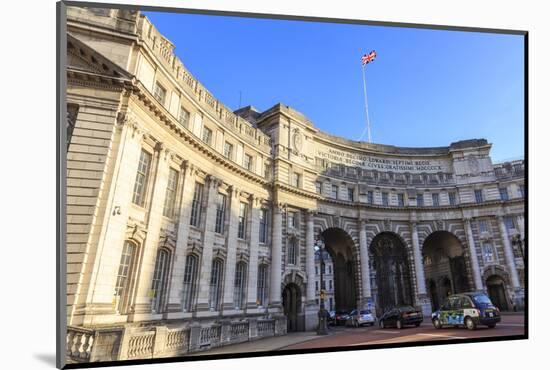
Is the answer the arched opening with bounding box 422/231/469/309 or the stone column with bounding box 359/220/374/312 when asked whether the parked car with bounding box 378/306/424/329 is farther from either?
the arched opening with bounding box 422/231/469/309

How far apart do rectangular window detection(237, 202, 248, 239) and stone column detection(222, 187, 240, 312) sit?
586mm

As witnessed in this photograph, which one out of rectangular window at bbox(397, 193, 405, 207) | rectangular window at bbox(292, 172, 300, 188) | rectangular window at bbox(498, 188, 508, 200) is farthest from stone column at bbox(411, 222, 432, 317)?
rectangular window at bbox(292, 172, 300, 188)

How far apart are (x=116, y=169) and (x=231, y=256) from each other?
7.58 metres

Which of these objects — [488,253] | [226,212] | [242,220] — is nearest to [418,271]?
[488,253]

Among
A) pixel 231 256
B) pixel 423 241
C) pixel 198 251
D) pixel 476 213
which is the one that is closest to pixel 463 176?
pixel 476 213

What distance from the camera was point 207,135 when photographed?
16422 millimetres

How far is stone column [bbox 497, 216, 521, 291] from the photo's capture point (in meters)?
23.4

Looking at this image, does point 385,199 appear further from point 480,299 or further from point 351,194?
point 480,299

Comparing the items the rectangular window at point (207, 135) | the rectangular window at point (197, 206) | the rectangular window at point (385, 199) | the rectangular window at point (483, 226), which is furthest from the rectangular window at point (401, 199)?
the rectangular window at point (197, 206)

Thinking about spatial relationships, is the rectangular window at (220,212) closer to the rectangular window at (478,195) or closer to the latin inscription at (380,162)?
the latin inscription at (380,162)

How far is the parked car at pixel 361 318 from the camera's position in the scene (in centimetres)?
2061

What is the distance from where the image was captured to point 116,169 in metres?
10.9

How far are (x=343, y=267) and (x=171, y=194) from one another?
55.6 ft

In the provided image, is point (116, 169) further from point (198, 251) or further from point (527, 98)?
point (527, 98)
